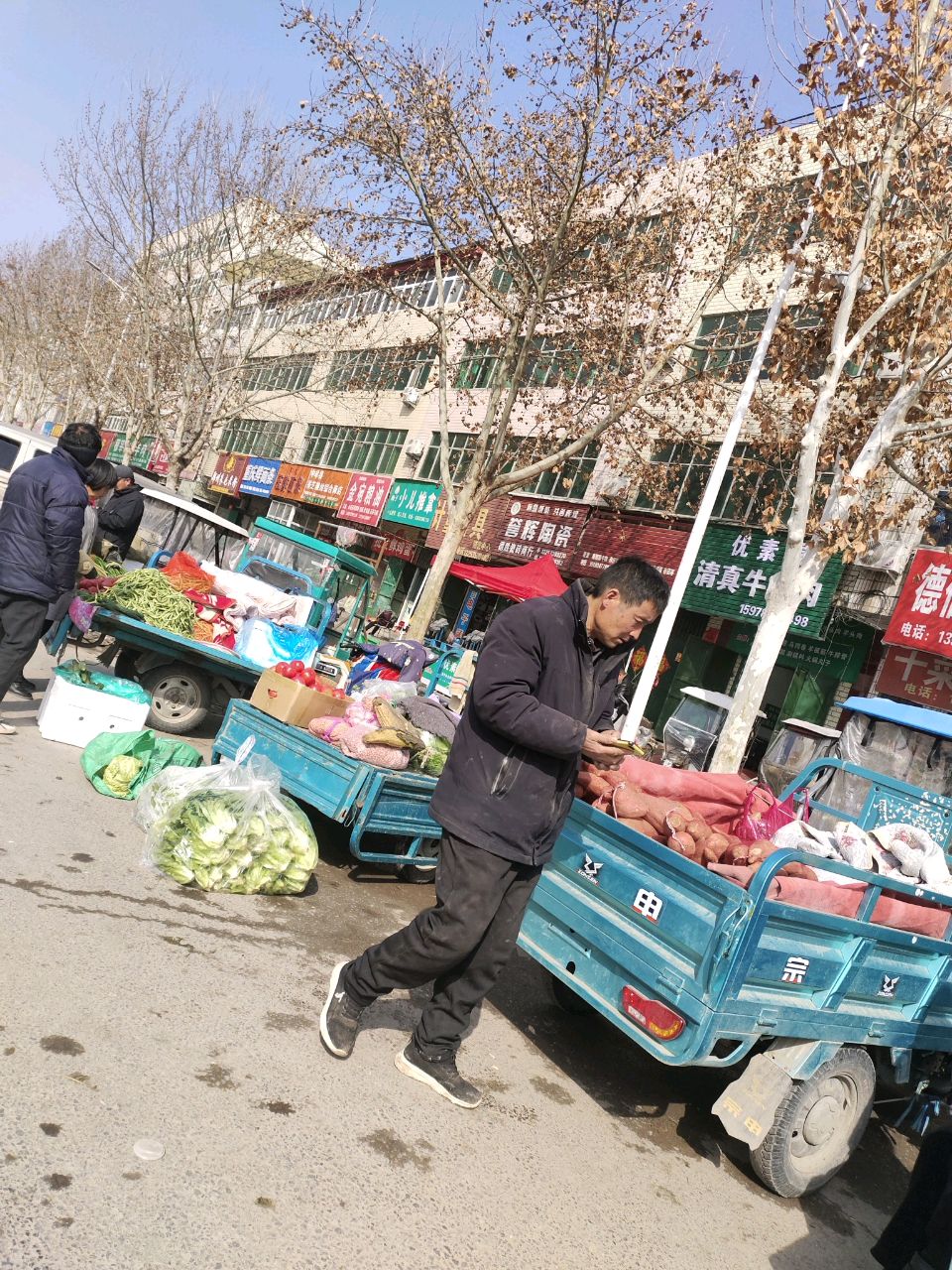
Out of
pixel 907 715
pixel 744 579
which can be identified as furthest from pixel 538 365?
pixel 907 715

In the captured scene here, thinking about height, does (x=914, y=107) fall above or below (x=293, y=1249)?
above

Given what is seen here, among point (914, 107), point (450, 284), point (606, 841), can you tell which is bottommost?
point (606, 841)

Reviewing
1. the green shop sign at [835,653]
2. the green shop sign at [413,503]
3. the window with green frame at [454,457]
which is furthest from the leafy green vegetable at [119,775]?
the green shop sign at [413,503]

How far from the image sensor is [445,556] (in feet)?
51.8

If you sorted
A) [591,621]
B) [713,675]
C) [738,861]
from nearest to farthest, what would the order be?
[591,621]
[738,861]
[713,675]

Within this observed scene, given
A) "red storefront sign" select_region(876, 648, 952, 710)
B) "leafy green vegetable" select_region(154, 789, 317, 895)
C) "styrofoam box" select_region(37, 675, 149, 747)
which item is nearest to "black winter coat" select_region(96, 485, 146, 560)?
"styrofoam box" select_region(37, 675, 149, 747)

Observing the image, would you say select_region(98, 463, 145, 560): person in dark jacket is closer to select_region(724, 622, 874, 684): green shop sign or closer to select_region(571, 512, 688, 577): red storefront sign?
select_region(571, 512, 688, 577): red storefront sign

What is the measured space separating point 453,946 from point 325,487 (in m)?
30.3

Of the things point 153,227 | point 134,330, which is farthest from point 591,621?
point 134,330

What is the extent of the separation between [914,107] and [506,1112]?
39.8 ft

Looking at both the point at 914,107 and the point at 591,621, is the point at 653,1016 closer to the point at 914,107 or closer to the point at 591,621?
the point at 591,621

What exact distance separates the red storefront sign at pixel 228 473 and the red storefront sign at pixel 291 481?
320cm

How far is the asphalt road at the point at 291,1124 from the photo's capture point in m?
2.38

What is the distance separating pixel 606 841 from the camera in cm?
404
